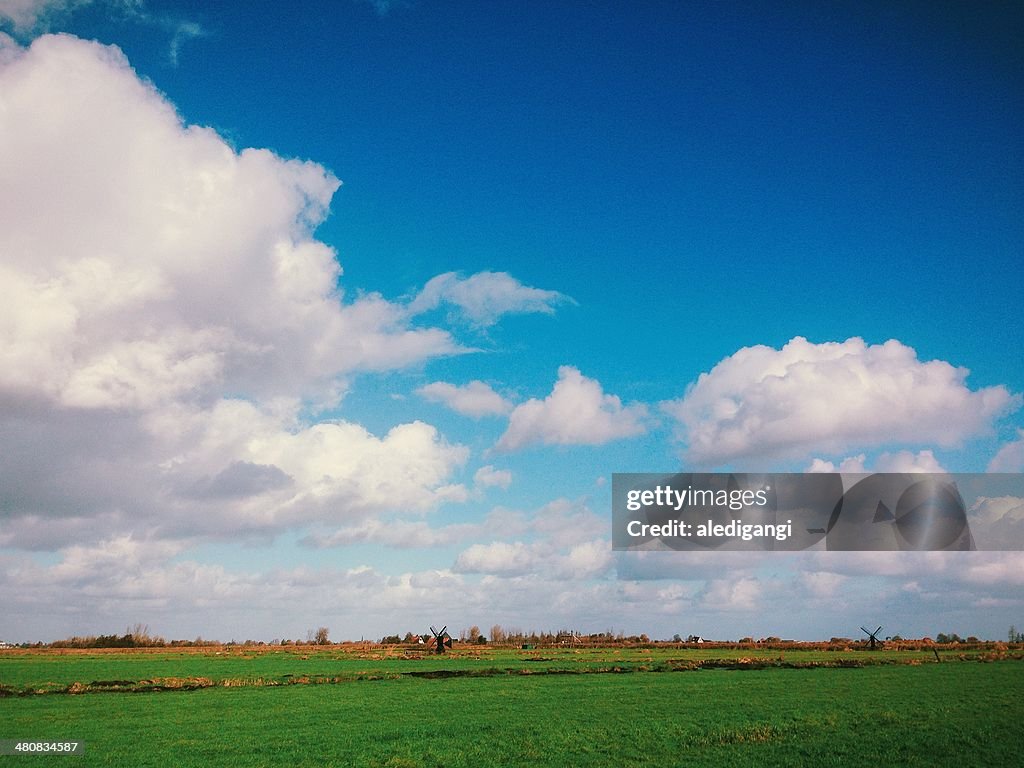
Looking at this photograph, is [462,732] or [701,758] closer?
[701,758]

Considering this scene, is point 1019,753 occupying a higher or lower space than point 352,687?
higher

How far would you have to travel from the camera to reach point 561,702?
50.7m

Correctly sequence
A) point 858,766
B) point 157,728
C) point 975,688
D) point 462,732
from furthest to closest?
point 975,688 → point 157,728 → point 462,732 → point 858,766

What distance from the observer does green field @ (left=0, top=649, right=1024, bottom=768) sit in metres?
32.0

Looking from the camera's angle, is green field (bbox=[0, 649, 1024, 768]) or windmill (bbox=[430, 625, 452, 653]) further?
windmill (bbox=[430, 625, 452, 653])

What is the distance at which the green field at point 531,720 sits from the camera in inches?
1261

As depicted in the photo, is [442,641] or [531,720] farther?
[442,641]

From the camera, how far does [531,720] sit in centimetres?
4159

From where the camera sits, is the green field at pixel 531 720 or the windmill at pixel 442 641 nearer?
the green field at pixel 531 720

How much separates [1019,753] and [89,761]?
136ft

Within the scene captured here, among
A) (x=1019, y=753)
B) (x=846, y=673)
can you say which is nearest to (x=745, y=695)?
(x=1019, y=753)

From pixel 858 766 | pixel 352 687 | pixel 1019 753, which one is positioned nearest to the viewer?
pixel 858 766

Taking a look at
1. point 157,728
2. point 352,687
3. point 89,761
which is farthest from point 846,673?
point 89,761

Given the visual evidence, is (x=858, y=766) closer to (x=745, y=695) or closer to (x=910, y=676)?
(x=745, y=695)
